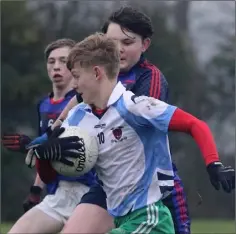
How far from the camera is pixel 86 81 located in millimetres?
4781

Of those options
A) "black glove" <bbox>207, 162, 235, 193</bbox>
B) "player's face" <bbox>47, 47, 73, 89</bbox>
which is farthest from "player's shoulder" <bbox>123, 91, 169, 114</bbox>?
"player's face" <bbox>47, 47, 73, 89</bbox>

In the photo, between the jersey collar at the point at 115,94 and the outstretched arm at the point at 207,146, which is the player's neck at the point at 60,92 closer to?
the jersey collar at the point at 115,94

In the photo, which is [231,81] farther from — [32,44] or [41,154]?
[41,154]

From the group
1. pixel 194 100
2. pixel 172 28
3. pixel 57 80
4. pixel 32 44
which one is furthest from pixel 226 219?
pixel 57 80

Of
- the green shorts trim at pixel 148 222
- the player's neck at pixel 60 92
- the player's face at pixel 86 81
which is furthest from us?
the player's neck at pixel 60 92

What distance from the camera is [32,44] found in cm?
1888

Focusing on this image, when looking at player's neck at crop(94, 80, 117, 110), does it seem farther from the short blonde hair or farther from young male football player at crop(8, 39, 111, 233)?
young male football player at crop(8, 39, 111, 233)

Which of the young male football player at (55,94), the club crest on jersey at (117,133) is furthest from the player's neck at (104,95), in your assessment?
the young male football player at (55,94)

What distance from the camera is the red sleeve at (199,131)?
171 inches

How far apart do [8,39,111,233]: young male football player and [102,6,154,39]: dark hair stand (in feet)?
3.24

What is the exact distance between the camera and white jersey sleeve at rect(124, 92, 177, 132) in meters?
4.52

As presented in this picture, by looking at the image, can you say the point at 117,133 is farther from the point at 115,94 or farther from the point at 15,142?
the point at 15,142

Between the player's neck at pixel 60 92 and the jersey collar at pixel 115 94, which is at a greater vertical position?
the jersey collar at pixel 115 94

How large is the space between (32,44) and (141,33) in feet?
44.7
